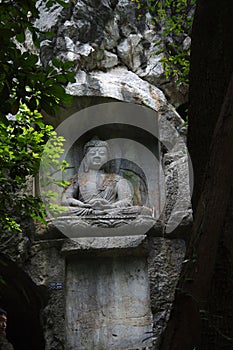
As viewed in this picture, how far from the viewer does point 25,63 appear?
8.20ft

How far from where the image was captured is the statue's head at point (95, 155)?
311 inches

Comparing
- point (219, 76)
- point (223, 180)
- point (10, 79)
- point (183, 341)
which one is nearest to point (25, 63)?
point (10, 79)

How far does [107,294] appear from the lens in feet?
23.1

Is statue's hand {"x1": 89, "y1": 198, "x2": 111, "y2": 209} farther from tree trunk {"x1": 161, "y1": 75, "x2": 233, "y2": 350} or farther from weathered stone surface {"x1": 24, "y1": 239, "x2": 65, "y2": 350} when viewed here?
tree trunk {"x1": 161, "y1": 75, "x2": 233, "y2": 350}

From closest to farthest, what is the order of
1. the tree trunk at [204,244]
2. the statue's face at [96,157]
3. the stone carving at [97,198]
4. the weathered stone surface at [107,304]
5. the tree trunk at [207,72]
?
the tree trunk at [204,244] → the tree trunk at [207,72] → the weathered stone surface at [107,304] → the stone carving at [97,198] → the statue's face at [96,157]

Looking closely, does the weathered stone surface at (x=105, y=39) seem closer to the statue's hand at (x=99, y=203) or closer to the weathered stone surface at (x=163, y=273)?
the statue's hand at (x=99, y=203)

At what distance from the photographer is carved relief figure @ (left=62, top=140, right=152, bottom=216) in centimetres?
730

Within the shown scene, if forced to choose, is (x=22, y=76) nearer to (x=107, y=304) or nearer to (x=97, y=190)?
(x=107, y=304)

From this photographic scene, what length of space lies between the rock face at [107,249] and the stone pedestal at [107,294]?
1 cm

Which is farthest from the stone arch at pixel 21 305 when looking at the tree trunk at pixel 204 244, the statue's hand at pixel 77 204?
the tree trunk at pixel 204 244

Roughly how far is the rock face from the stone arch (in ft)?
0.18

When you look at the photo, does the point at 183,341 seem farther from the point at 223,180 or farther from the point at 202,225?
the point at 223,180

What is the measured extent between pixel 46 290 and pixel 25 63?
502 cm

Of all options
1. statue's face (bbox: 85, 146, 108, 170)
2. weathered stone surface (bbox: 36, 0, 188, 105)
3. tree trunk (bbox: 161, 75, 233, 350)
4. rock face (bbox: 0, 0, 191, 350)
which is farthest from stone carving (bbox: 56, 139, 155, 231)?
tree trunk (bbox: 161, 75, 233, 350)
